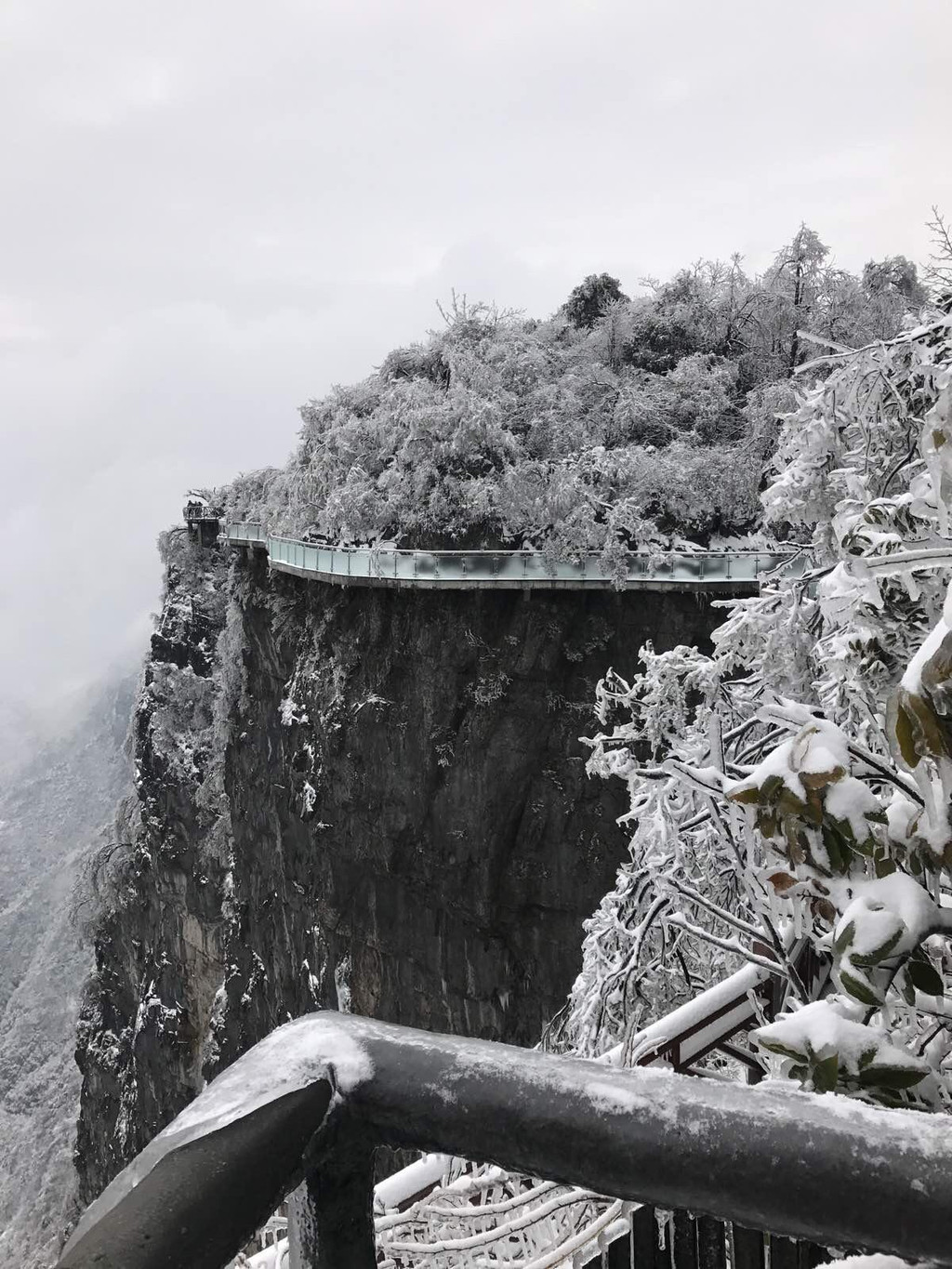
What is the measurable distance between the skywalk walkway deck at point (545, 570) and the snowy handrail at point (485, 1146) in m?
11.9

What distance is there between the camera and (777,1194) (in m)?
0.58

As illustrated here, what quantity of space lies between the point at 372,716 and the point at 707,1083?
14.5 m

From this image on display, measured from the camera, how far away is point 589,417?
52.2 ft

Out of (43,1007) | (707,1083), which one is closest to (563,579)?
(707,1083)

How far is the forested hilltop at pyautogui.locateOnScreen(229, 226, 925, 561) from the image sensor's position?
1399cm

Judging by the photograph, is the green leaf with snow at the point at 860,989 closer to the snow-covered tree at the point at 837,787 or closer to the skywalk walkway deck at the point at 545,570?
the snow-covered tree at the point at 837,787

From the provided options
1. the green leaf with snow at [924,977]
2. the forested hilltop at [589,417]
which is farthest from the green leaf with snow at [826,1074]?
the forested hilltop at [589,417]

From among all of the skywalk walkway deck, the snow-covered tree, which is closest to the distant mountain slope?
the skywalk walkway deck

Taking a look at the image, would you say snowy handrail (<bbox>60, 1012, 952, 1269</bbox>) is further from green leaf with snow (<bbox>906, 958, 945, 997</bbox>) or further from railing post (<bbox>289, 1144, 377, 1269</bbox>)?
green leaf with snow (<bbox>906, 958, 945, 997</bbox>)

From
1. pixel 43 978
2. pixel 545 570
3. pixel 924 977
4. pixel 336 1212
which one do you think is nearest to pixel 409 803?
pixel 545 570

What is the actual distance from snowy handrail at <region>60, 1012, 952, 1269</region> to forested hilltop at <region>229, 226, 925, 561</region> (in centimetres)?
1250

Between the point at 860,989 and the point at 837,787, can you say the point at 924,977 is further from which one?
the point at 837,787

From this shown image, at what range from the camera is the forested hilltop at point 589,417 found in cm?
1399

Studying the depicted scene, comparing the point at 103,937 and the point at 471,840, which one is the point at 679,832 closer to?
the point at 471,840
